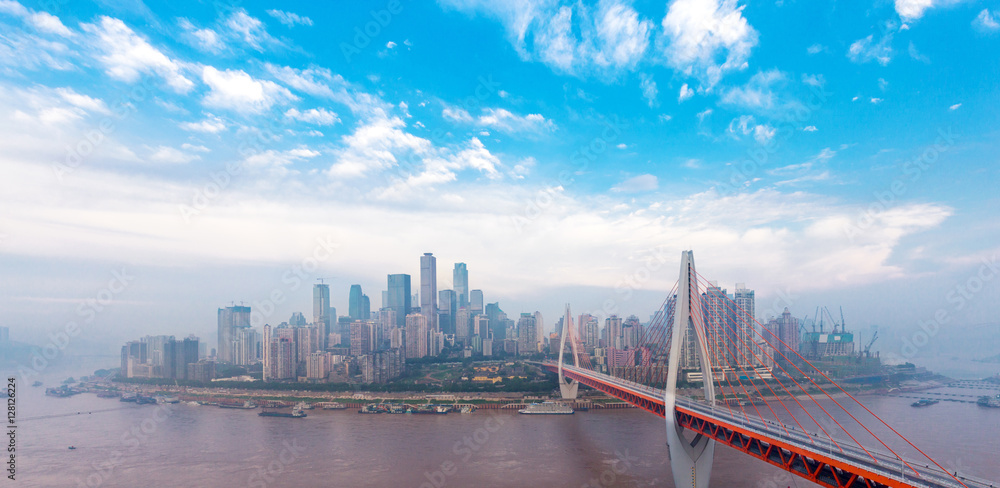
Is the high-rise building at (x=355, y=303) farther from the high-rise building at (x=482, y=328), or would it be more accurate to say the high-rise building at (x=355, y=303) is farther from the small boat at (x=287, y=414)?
the small boat at (x=287, y=414)

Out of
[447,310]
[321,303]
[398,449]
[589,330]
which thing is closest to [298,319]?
[321,303]

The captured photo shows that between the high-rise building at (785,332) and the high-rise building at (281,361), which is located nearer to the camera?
the high-rise building at (281,361)

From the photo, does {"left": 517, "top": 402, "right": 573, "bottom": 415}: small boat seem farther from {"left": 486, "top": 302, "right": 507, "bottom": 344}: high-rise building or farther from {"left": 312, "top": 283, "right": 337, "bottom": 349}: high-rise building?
{"left": 486, "top": 302, "right": 507, "bottom": 344}: high-rise building

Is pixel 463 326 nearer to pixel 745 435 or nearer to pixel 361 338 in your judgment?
Result: pixel 361 338

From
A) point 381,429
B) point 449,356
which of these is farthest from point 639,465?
point 449,356

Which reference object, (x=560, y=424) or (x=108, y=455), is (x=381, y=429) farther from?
(x=108, y=455)

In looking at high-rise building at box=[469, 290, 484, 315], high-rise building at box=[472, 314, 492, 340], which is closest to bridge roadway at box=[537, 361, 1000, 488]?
high-rise building at box=[472, 314, 492, 340]

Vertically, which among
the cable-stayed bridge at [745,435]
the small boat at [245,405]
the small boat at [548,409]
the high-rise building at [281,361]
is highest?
the cable-stayed bridge at [745,435]

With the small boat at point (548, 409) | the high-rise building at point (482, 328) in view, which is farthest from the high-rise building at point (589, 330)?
the small boat at point (548, 409)
